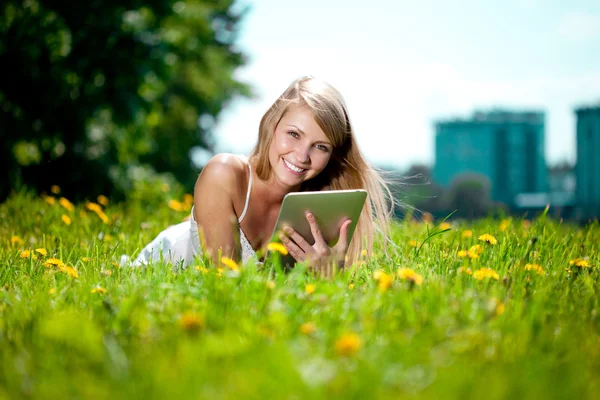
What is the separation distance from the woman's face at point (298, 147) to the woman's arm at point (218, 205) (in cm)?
28

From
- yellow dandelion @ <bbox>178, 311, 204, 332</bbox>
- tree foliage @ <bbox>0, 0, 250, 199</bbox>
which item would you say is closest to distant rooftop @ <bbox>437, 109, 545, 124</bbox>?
tree foliage @ <bbox>0, 0, 250, 199</bbox>

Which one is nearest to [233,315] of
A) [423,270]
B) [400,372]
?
[400,372]

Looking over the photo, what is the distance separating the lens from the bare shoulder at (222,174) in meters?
3.22

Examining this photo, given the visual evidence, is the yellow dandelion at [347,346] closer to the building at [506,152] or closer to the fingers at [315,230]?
the fingers at [315,230]

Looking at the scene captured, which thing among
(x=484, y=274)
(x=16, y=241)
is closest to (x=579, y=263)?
(x=484, y=274)

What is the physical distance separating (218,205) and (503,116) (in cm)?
14001

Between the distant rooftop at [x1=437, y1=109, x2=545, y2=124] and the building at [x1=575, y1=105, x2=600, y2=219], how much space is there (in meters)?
20.5

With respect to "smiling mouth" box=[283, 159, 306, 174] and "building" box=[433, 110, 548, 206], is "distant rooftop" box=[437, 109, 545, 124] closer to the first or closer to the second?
"building" box=[433, 110, 548, 206]

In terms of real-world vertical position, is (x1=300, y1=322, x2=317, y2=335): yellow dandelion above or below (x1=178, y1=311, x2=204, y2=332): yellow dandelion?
below

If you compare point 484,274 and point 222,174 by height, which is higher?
point 222,174

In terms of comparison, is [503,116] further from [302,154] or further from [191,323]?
[191,323]

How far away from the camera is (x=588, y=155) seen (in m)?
108

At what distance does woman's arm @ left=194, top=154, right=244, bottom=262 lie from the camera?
10.2 feet

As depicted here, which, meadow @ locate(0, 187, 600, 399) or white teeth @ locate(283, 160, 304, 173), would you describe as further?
white teeth @ locate(283, 160, 304, 173)
